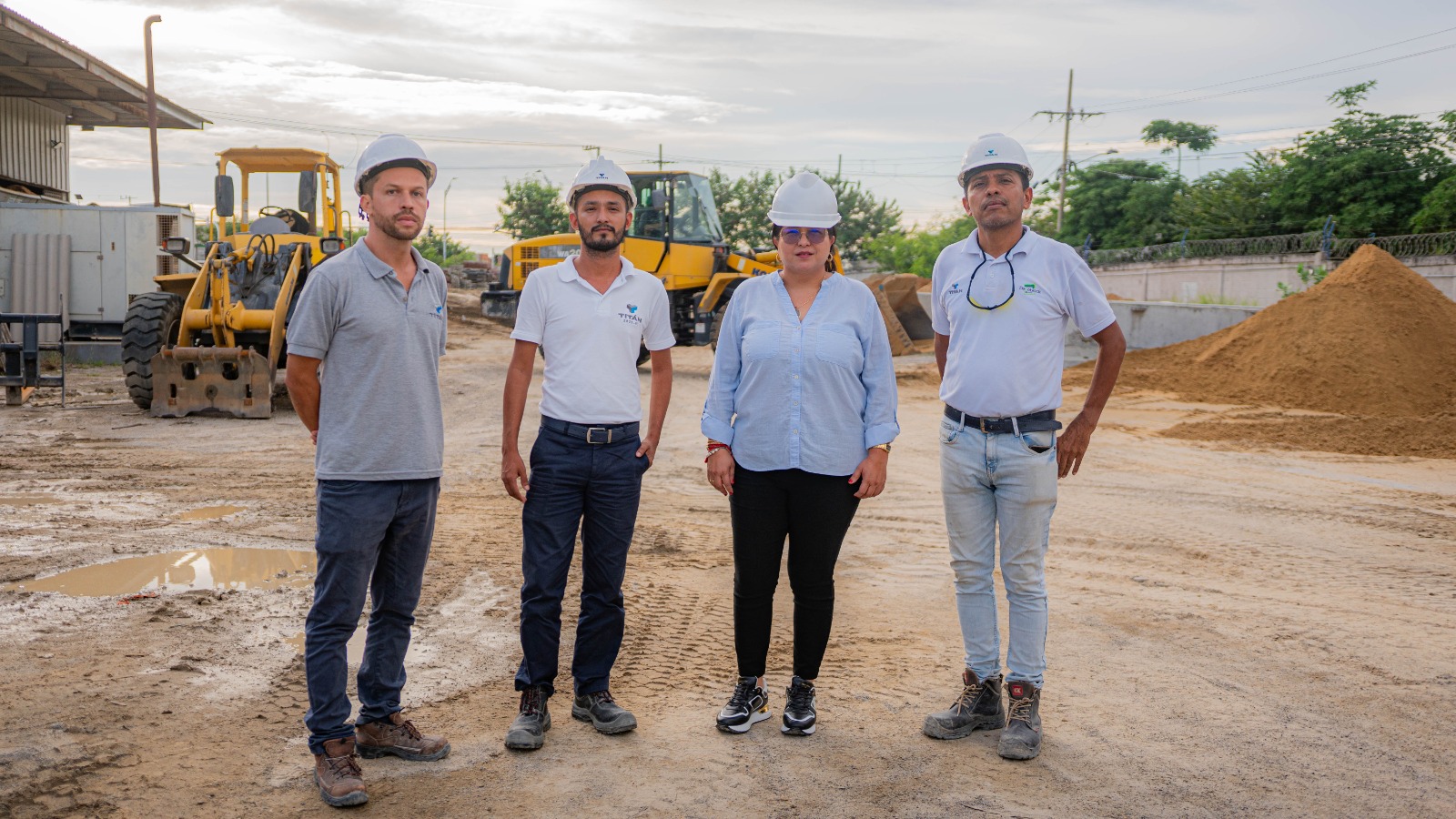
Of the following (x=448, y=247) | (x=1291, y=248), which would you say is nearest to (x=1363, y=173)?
(x=1291, y=248)

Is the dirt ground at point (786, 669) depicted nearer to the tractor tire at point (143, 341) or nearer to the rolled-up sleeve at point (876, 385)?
the rolled-up sleeve at point (876, 385)

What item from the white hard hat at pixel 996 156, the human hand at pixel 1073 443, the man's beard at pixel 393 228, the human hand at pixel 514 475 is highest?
the white hard hat at pixel 996 156

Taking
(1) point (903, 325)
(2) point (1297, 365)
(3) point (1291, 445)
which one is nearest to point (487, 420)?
(3) point (1291, 445)

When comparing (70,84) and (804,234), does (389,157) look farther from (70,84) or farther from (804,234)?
(70,84)

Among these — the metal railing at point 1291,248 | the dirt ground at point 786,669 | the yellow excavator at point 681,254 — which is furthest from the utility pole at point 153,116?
the metal railing at point 1291,248

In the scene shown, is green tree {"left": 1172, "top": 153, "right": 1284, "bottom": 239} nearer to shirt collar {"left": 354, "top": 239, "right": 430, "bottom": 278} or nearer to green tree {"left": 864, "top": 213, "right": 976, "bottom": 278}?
green tree {"left": 864, "top": 213, "right": 976, "bottom": 278}

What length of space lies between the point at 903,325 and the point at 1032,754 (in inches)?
808

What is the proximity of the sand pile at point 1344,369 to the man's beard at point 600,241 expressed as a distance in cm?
1023

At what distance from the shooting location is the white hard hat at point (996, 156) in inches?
150

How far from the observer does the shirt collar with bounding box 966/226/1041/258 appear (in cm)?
385

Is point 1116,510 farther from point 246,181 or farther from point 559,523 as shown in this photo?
point 246,181

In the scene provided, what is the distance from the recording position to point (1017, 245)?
3.86 meters

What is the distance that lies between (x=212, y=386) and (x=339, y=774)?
31.9ft

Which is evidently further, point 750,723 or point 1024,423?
point 750,723
